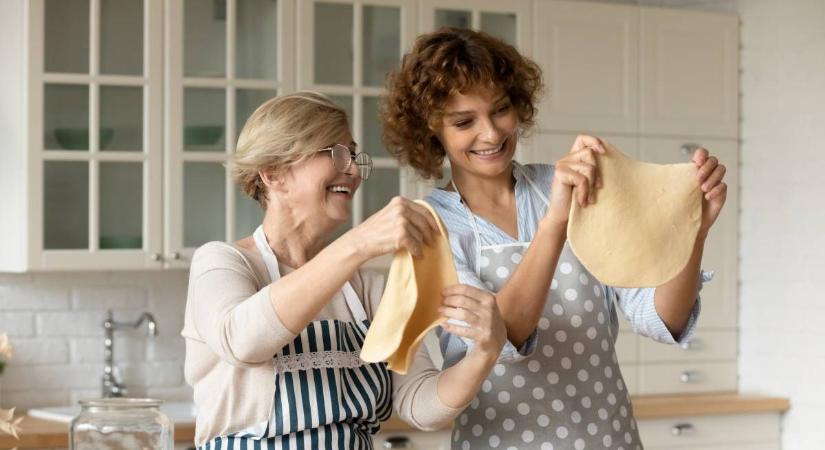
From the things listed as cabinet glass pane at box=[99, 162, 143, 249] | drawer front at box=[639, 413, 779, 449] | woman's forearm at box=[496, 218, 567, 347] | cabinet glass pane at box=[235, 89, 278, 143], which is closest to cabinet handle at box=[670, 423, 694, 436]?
drawer front at box=[639, 413, 779, 449]

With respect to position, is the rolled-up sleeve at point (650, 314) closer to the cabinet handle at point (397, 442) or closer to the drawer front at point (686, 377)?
the cabinet handle at point (397, 442)

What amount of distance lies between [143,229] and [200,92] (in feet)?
1.52

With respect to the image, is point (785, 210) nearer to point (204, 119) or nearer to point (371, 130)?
point (371, 130)

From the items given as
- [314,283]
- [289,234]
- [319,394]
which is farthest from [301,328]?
[289,234]

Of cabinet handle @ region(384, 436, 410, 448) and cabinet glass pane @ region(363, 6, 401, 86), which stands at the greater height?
cabinet glass pane @ region(363, 6, 401, 86)

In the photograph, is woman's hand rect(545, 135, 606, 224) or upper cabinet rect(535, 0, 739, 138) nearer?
woman's hand rect(545, 135, 606, 224)

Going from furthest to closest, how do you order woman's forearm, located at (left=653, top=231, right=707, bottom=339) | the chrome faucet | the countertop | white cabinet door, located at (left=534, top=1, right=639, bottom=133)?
white cabinet door, located at (left=534, top=1, right=639, bottom=133)
the chrome faucet
the countertop
woman's forearm, located at (left=653, top=231, right=707, bottom=339)

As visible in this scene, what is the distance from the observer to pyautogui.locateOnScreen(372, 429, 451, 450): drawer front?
3750 mm

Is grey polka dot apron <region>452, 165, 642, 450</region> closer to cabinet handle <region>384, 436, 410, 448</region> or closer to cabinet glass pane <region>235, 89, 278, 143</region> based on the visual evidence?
cabinet handle <region>384, 436, 410, 448</region>

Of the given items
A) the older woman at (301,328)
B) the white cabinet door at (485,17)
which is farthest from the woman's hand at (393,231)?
the white cabinet door at (485,17)

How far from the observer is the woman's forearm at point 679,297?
1985 mm

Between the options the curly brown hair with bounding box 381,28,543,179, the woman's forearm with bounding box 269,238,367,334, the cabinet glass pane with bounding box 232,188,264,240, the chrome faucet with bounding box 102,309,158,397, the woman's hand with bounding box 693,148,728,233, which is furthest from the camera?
the chrome faucet with bounding box 102,309,158,397

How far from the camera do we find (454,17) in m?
4.18

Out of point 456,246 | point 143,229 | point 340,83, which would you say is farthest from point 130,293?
point 456,246
